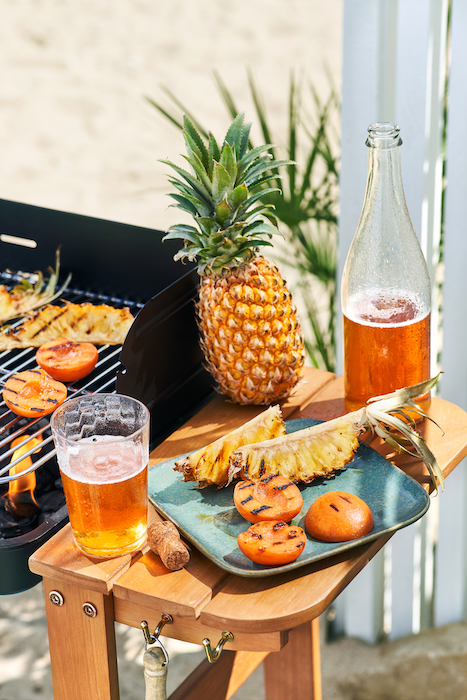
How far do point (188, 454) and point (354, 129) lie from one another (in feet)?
3.13

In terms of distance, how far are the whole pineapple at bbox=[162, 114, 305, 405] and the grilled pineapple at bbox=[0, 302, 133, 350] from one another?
0.73 ft

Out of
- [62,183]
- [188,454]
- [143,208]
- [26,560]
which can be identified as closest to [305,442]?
[188,454]

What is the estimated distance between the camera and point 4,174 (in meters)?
4.48

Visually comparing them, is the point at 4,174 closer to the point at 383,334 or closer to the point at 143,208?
the point at 143,208

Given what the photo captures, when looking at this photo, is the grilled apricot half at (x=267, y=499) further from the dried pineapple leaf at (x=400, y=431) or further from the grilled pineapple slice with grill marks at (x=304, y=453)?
the dried pineapple leaf at (x=400, y=431)

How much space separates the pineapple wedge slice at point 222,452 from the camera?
3.62 ft

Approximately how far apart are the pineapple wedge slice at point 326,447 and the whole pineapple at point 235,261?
0.19 meters

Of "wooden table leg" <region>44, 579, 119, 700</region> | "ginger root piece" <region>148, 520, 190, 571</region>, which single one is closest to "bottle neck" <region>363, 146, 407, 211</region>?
"ginger root piece" <region>148, 520, 190, 571</region>

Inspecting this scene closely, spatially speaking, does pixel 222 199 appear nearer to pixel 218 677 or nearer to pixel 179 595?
pixel 179 595

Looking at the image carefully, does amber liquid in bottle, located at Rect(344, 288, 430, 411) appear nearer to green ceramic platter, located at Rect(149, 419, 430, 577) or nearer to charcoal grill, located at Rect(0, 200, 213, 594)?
green ceramic platter, located at Rect(149, 419, 430, 577)

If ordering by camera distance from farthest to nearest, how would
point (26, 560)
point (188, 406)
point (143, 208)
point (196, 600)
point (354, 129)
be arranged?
point (143, 208) → point (354, 129) → point (188, 406) → point (26, 560) → point (196, 600)

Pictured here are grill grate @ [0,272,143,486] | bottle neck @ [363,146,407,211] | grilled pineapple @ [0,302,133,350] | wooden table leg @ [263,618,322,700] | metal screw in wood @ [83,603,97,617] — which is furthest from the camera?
wooden table leg @ [263,618,322,700]

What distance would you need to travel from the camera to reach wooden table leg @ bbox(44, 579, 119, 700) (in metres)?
1.03

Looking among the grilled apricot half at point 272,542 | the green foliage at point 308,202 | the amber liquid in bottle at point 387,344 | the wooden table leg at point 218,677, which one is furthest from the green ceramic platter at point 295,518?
the green foliage at point 308,202
